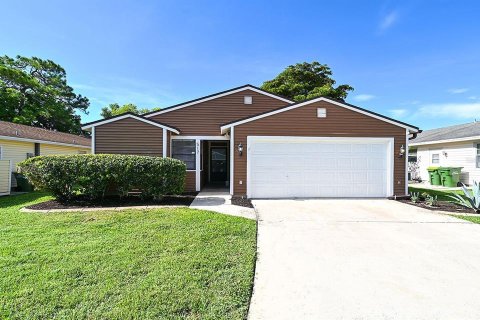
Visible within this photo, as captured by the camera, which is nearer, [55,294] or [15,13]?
[55,294]

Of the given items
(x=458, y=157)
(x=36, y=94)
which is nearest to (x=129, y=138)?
(x=458, y=157)

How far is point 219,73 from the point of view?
53.9 feet

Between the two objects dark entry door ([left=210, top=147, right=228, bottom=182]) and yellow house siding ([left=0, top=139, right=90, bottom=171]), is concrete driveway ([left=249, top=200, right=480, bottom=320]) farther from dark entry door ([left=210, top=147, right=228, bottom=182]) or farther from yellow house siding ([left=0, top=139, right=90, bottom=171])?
yellow house siding ([left=0, top=139, right=90, bottom=171])

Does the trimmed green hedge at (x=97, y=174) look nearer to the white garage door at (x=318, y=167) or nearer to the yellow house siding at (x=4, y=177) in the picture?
the white garage door at (x=318, y=167)

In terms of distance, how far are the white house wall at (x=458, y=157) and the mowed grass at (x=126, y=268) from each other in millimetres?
15762

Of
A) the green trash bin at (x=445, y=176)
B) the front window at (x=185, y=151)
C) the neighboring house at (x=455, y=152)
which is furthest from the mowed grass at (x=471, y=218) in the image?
the green trash bin at (x=445, y=176)

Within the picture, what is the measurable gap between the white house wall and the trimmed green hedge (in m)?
16.9

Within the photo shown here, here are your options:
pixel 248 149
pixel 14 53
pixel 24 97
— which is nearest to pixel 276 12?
pixel 248 149

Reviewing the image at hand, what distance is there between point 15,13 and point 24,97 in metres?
19.9

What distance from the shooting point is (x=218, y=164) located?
1411 cm

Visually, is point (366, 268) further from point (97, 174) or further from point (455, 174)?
point (455, 174)

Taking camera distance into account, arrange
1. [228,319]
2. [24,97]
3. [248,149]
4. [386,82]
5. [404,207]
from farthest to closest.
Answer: [24,97] → [386,82] → [248,149] → [404,207] → [228,319]

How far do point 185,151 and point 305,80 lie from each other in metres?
20.1

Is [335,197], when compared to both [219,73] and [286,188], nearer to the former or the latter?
[286,188]
